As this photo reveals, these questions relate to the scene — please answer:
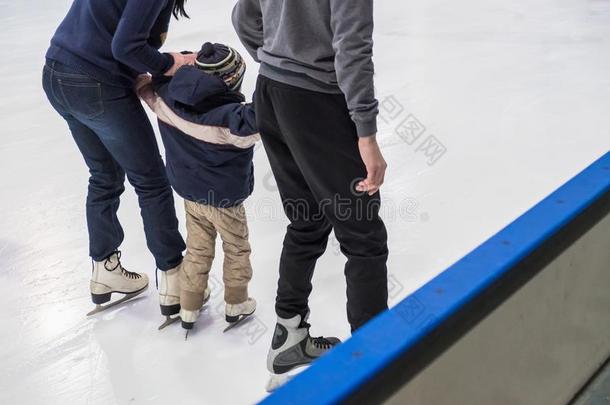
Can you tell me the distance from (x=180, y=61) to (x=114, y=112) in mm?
185

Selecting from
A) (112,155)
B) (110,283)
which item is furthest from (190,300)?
(112,155)

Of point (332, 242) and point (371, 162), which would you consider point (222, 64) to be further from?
point (332, 242)

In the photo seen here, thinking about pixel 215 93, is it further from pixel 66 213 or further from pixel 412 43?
pixel 412 43

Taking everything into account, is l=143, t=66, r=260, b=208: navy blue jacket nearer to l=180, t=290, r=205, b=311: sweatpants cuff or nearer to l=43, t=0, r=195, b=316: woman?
l=43, t=0, r=195, b=316: woman

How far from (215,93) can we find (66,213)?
109cm

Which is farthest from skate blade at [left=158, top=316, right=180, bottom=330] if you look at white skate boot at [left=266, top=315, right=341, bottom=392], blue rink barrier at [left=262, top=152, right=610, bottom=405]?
blue rink barrier at [left=262, top=152, right=610, bottom=405]

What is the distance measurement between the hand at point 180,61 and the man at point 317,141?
0.24 m

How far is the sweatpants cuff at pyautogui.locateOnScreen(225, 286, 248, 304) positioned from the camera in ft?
5.20

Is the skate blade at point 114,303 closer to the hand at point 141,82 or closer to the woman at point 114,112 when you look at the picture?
the woman at point 114,112

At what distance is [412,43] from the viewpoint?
3.83 m

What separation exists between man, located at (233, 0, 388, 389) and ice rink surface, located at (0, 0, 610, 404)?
25 cm

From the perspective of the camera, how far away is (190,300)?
157 centimetres

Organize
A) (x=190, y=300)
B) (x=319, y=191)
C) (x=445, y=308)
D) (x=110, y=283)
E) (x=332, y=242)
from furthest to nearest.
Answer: (x=332, y=242) → (x=110, y=283) → (x=190, y=300) → (x=319, y=191) → (x=445, y=308)

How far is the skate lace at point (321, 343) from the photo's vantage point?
1435 mm
